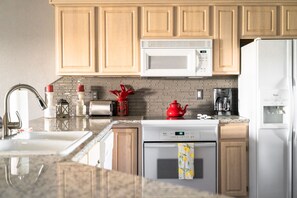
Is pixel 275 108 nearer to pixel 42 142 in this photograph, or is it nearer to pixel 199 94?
pixel 199 94

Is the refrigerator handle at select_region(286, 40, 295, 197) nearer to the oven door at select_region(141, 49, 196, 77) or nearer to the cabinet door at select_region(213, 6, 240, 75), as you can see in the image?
the cabinet door at select_region(213, 6, 240, 75)

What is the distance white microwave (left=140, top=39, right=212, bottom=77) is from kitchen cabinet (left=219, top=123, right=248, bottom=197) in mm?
644

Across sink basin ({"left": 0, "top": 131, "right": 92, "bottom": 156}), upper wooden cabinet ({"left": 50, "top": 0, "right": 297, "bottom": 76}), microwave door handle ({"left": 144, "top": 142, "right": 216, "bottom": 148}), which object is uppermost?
upper wooden cabinet ({"left": 50, "top": 0, "right": 297, "bottom": 76})

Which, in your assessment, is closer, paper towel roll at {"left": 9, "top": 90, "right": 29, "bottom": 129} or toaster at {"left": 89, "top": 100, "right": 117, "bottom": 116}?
paper towel roll at {"left": 9, "top": 90, "right": 29, "bottom": 129}

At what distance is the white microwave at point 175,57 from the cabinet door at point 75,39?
562 mm

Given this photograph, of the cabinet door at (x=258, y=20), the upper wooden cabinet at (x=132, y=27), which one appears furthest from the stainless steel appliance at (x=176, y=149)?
the cabinet door at (x=258, y=20)

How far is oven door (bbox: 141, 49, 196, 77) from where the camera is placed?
126 inches

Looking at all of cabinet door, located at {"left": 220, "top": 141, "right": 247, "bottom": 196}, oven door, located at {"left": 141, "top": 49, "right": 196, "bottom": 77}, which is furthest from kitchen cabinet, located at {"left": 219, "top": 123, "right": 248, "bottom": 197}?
oven door, located at {"left": 141, "top": 49, "right": 196, "bottom": 77}

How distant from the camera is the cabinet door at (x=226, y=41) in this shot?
10.6 ft

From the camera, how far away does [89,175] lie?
84 cm

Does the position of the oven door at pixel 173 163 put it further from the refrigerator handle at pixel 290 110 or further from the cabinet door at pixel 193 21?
the cabinet door at pixel 193 21

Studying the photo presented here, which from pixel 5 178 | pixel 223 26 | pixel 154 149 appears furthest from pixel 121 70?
pixel 5 178

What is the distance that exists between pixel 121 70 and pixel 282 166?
185 centimetres

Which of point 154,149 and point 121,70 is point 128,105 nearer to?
point 121,70
